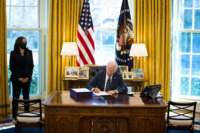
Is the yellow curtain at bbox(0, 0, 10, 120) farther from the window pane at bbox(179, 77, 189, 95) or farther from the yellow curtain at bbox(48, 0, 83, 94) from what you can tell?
the window pane at bbox(179, 77, 189, 95)

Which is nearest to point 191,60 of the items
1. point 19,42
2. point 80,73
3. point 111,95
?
point 80,73

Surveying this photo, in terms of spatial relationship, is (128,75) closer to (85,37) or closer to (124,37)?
(124,37)

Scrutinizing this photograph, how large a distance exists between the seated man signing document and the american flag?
1485 millimetres

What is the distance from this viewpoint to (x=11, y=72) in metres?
6.77

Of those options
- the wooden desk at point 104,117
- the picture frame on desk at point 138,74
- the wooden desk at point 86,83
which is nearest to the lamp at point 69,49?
the wooden desk at point 86,83

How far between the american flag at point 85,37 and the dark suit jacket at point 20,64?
100 cm

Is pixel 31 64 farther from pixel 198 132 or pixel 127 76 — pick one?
pixel 198 132

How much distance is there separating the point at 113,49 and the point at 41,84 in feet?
5.32

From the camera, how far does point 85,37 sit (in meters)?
7.18

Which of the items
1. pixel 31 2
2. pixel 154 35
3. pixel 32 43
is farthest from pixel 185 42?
pixel 31 2

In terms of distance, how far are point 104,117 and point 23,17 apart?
349 centimetres

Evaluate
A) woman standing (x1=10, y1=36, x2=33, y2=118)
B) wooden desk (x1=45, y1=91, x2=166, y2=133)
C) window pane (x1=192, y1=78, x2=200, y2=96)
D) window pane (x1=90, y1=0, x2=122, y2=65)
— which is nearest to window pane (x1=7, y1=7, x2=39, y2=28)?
woman standing (x1=10, y1=36, x2=33, y2=118)

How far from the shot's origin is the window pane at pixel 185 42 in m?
7.41

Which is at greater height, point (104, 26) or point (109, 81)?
point (104, 26)
